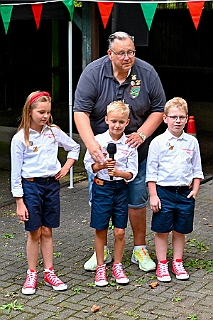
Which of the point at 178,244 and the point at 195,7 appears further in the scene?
the point at 195,7

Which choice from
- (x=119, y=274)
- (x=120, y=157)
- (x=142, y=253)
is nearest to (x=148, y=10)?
(x=120, y=157)

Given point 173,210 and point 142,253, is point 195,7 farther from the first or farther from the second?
point 142,253

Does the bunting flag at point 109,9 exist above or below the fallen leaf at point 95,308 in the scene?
above

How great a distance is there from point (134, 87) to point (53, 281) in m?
1.69

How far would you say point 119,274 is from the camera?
500 cm

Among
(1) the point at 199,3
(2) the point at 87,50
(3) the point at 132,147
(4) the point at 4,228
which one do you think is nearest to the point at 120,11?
(2) the point at 87,50

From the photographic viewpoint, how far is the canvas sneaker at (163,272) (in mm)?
5007

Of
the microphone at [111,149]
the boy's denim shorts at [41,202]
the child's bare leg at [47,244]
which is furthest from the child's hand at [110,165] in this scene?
the child's bare leg at [47,244]

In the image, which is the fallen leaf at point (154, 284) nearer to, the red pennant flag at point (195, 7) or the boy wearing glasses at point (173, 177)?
the boy wearing glasses at point (173, 177)

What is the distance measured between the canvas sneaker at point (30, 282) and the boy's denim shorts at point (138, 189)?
765 mm

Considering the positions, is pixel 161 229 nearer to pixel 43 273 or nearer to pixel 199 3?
pixel 43 273

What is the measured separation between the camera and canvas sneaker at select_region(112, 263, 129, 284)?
4.95 metres

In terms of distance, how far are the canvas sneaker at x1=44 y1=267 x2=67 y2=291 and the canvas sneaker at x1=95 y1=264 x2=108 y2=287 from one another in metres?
0.27

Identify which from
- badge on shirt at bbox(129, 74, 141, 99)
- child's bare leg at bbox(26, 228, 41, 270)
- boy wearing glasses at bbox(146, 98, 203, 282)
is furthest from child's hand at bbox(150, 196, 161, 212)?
child's bare leg at bbox(26, 228, 41, 270)
